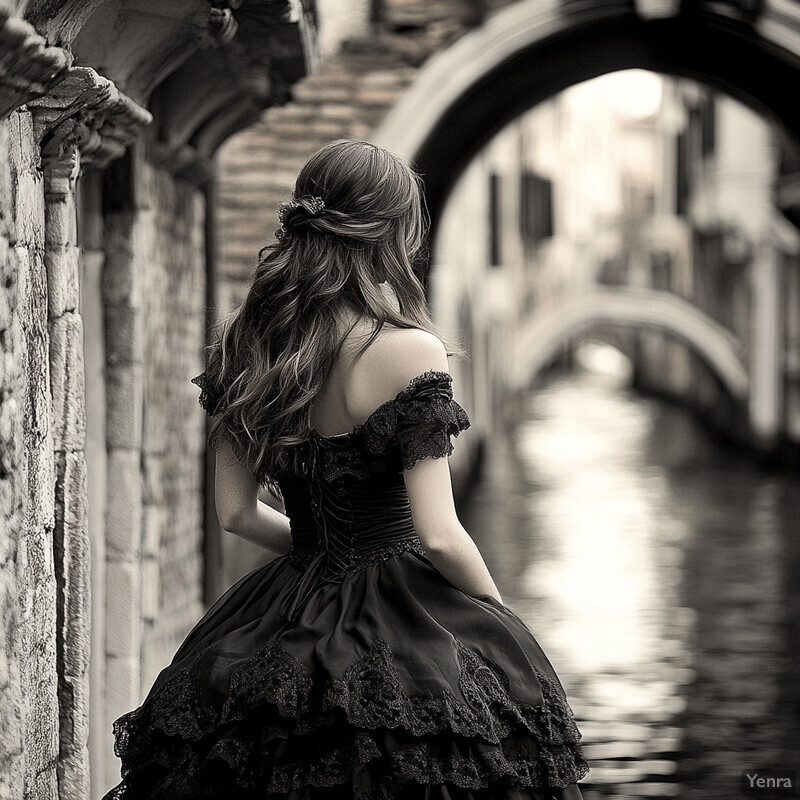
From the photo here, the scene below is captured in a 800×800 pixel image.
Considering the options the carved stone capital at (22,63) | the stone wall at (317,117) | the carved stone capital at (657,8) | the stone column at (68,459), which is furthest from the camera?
the stone wall at (317,117)

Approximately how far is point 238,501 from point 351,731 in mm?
543

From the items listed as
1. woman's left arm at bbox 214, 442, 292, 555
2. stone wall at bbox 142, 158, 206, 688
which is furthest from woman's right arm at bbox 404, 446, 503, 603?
stone wall at bbox 142, 158, 206, 688

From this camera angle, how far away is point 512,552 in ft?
33.9

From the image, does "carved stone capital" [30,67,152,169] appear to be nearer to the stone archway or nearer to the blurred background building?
the blurred background building

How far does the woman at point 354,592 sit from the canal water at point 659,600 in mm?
2216

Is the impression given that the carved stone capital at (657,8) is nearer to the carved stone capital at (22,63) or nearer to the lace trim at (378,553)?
the carved stone capital at (22,63)

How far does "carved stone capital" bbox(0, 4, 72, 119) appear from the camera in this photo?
8.07 ft

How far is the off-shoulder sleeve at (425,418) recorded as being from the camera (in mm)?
2646

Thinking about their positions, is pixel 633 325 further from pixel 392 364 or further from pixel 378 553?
pixel 392 364

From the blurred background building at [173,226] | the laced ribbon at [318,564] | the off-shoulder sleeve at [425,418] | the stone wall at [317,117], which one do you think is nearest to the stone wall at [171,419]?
the blurred background building at [173,226]

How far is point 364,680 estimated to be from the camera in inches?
105

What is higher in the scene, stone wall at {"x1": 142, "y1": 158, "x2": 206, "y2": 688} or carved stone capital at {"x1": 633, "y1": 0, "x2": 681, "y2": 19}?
carved stone capital at {"x1": 633, "y1": 0, "x2": 681, "y2": 19}

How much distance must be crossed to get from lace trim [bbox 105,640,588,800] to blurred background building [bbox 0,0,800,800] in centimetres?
38

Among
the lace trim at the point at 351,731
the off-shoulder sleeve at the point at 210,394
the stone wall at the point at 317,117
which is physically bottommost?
the lace trim at the point at 351,731
